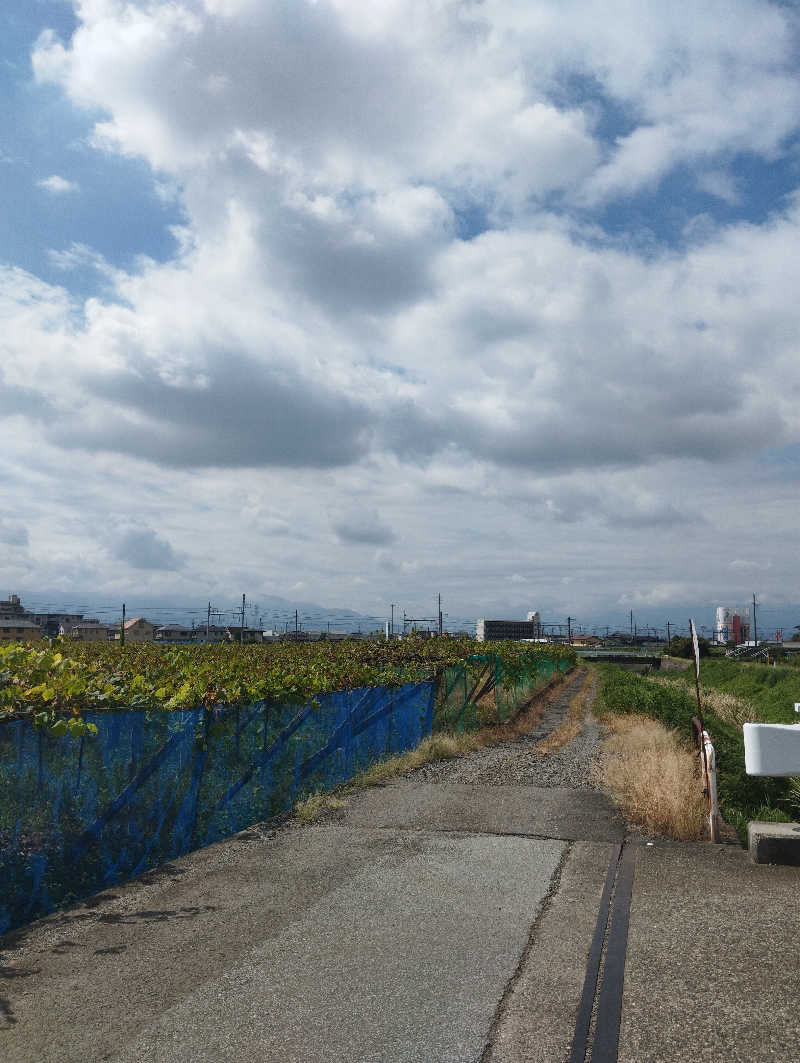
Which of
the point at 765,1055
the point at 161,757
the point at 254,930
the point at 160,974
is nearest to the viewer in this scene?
the point at 765,1055

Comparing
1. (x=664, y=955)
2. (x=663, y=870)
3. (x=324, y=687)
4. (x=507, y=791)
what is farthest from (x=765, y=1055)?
(x=324, y=687)

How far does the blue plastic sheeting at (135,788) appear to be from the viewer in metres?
5.90

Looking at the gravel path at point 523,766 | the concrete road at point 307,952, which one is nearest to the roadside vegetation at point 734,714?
the gravel path at point 523,766

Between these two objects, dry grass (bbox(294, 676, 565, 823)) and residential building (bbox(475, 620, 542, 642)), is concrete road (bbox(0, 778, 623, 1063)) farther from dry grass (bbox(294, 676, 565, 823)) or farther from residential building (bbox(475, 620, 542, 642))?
residential building (bbox(475, 620, 542, 642))

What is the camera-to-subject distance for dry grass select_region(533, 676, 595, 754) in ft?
50.6

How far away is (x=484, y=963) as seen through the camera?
16.4 ft

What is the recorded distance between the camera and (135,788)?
700cm

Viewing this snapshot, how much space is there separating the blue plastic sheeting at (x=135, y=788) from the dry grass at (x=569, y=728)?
6171 mm

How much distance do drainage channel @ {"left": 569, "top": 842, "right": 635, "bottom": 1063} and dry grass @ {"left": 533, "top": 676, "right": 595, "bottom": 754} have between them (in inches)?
329

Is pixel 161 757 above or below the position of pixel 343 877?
above

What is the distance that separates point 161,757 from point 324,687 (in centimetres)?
376

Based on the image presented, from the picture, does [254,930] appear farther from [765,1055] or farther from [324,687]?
[324,687]

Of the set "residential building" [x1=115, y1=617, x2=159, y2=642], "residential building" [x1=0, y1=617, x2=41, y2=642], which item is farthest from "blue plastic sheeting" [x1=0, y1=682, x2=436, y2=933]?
"residential building" [x1=115, y1=617, x2=159, y2=642]

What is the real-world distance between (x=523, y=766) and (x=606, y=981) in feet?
26.3
